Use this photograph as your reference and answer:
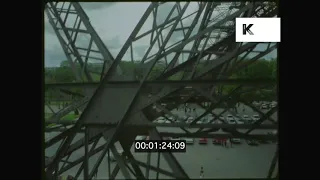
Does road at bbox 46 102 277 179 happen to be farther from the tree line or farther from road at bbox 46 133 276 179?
the tree line

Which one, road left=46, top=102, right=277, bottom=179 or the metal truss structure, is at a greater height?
the metal truss structure

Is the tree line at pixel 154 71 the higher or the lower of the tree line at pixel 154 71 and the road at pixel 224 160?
the higher

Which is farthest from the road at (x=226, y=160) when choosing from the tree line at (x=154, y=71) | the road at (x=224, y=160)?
the tree line at (x=154, y=71)

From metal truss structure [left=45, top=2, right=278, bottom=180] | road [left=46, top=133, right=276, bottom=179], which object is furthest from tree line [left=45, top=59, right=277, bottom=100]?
road [left=46, top=133, right=276, bottom=179]

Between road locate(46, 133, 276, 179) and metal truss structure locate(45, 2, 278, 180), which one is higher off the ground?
metal truss structure locate(45, 2, 278, 180)

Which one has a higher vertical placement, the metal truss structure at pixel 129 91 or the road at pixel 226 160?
the metal truss structure at pixel 129 91

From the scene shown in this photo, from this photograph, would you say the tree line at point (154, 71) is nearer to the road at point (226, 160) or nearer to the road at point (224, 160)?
the road at point (224, 160)

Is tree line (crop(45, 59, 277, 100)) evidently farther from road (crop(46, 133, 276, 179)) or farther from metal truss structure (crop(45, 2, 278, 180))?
road (crop(46, 133, 276, 179))

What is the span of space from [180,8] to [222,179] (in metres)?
2.09

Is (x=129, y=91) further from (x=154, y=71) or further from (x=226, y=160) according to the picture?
(x=226, y=160)

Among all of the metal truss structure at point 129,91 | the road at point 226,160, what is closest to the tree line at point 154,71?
the metal truss structure at point 129,91

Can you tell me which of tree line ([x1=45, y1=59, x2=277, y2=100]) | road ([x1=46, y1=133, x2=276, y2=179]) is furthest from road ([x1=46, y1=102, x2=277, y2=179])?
tree line ([x1=45, y1=59, x2=277, y2=100])

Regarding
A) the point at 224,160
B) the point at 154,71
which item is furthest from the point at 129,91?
the point at 224,160

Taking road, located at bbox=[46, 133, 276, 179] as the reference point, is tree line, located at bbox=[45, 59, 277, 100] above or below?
above
